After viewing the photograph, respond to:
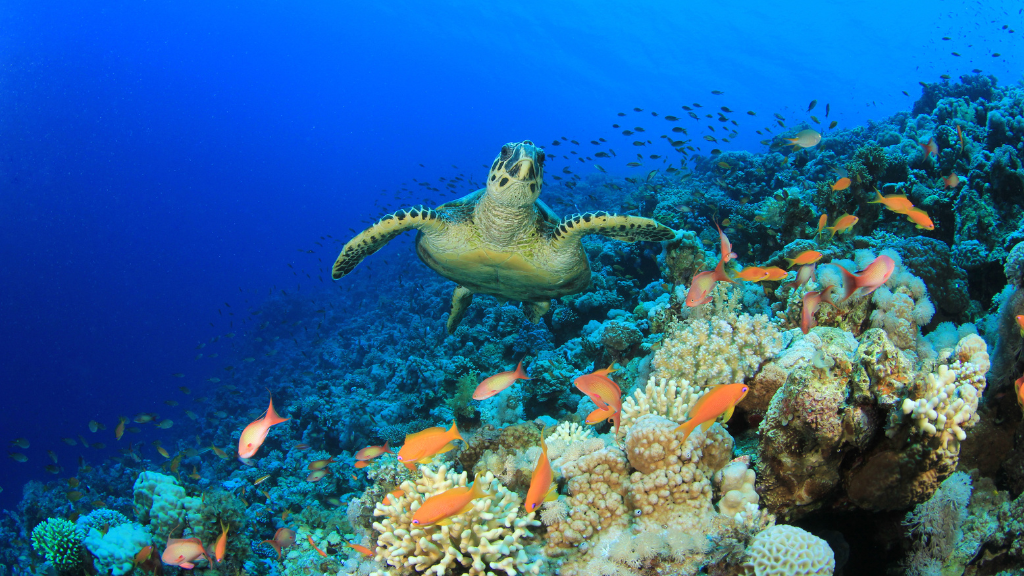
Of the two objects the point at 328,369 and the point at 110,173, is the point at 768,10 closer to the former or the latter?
the point at 328,369

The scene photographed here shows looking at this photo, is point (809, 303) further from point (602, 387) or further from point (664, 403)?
point (602, 387)

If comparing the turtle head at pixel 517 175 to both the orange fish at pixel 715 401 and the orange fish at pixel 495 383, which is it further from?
the orange fish at pixel 715 401

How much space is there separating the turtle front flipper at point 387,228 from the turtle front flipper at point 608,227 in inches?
62.2

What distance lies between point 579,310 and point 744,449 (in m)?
4.45

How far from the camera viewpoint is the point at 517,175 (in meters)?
4.45

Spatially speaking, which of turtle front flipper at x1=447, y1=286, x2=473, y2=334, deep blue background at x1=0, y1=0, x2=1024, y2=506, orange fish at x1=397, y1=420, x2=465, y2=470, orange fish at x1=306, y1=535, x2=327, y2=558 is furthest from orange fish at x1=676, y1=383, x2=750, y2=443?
deep blue background at x1=0, y1=0, x2=1024, y2=506

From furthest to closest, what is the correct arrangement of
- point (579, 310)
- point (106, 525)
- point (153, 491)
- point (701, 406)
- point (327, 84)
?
point (327, 84), point (579, 310), point (106, 525), point (153, 491), point (701, 406)

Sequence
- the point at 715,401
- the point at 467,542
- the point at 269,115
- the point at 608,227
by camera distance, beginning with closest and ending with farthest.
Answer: the point at 715,401
the point at 467,542
the point at 608,227
the point at 269,115

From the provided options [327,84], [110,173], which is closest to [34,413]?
[110,173]

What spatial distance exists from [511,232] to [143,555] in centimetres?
508

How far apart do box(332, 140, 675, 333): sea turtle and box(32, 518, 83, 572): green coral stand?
4.33 meters

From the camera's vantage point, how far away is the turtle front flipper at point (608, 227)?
15.8ft

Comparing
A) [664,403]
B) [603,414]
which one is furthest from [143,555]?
[664,403]

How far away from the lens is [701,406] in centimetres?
173
